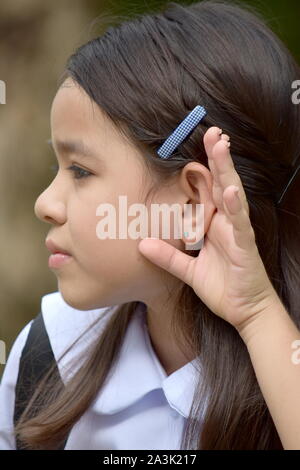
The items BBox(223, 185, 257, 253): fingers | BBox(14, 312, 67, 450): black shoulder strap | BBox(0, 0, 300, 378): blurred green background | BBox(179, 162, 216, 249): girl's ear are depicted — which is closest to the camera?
BBox(223, 185, 257, 253): fingers

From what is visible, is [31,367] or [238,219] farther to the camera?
[31,367]

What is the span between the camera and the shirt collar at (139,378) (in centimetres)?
111

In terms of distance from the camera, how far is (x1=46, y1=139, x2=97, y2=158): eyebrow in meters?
1.06

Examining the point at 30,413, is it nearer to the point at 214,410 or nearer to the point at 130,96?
the point at 214,410

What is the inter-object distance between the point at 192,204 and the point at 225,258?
105 millimetres

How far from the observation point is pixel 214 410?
1.06 m

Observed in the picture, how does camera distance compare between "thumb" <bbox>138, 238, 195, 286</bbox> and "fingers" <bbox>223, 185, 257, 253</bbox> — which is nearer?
"fingers" <bbox>223, 185, 257, 253</bbox>

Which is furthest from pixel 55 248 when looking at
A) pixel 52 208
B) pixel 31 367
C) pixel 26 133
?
pixel 26 133

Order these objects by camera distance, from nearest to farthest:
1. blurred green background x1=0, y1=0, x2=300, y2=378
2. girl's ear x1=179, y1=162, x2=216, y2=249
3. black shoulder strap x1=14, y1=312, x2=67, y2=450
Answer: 1. girl's ear x1=179, y1=162, x2=216, y2=249
2. black shoulder strap x1=14, y1=312, x2=67, y2=450
3. blurred green background x1=0, y1=0, x2=300, y2=378

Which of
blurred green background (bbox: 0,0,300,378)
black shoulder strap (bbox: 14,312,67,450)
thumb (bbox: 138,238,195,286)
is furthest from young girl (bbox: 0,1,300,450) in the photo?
blurred green background (bbox: 0,0,300,378)

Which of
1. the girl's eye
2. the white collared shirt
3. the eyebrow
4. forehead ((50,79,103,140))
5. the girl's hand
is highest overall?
forehead ((50,79,103,140))

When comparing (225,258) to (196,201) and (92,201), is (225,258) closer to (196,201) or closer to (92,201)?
(196,201)

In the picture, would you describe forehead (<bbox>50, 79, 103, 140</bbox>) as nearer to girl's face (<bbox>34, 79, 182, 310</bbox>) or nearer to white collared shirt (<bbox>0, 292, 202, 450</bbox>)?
girl's face (<bbox>34, 79, 182, 310</bbox>)

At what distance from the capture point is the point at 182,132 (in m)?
1.04
